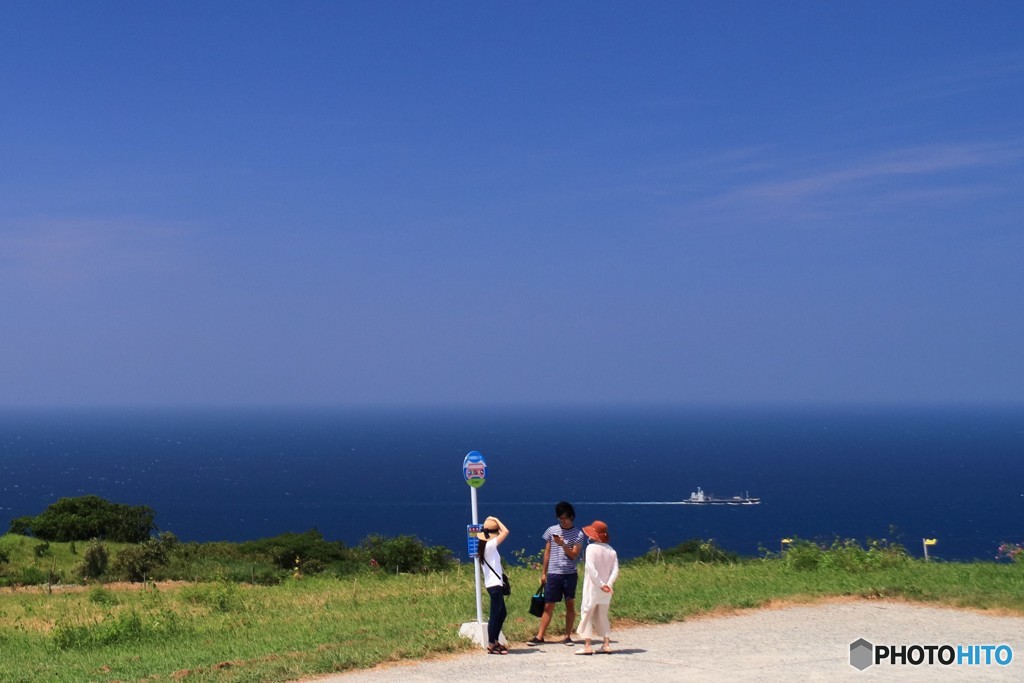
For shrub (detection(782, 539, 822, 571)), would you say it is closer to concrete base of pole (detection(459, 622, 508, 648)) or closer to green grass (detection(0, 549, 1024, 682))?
green grass (detection(0, 549, 1024, 682))

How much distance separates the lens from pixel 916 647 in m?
10.9

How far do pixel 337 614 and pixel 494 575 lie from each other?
5504 mm

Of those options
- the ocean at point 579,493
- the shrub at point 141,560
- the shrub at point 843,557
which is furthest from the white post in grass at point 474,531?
the ocean at point 579,493

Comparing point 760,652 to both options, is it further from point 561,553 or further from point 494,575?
point 494,575

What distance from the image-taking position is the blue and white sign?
1099cm

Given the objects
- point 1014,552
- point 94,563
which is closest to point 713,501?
point 94,563

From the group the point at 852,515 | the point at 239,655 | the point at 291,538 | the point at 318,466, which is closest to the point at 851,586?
the point at 239,655

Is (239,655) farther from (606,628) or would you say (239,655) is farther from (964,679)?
(964,679)

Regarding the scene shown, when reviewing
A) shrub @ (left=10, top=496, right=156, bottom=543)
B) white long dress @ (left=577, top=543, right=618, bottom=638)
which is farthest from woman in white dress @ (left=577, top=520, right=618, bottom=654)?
shrub @ (left=10, top=496, right=156, bottom=543)

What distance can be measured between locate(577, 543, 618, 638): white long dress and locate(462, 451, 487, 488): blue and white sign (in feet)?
4.39

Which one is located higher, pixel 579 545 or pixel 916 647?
pixel 579 545

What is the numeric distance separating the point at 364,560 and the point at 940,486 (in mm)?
113309

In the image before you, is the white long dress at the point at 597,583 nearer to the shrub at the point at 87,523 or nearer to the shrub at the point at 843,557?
the shrub at the point at 843,557

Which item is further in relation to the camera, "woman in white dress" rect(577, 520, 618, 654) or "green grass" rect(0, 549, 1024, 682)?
"green grass" rect(0, 549, 1024, 682)
